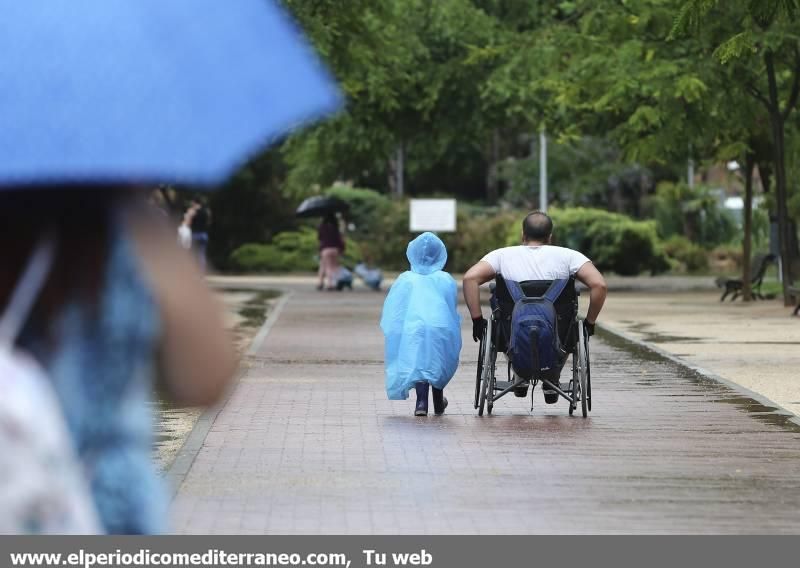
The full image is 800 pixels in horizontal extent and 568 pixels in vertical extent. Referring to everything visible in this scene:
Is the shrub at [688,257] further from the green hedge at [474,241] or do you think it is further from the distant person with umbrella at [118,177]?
the distant person with umbrella at [118,177]

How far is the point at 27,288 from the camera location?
2.65m

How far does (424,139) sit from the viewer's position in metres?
42.5

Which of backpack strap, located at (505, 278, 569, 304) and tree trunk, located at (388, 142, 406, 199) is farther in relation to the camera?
tree trunk, located at (388, 142, 406, 199)

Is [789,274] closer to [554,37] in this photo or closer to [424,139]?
[554,37]

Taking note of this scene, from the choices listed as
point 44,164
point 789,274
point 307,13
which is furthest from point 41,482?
point 789,274

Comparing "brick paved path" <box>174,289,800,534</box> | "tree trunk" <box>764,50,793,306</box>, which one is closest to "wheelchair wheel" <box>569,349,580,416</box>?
"brick paved path" <box>174,289,800,534</box>

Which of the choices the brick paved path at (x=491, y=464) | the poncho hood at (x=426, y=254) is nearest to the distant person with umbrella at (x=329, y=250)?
the brick paved path at (x=491, y=464)

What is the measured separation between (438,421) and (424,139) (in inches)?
1178

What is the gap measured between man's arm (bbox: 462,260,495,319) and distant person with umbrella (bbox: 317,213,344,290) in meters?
25.4

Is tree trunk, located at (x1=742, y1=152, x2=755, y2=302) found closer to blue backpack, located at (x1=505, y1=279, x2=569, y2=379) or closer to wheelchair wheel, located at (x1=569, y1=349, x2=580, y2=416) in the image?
wheelchair wheel, located at (x1=569, y1=349, x2=580, y2=416)

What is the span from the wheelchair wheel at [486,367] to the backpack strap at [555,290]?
1.50 ft

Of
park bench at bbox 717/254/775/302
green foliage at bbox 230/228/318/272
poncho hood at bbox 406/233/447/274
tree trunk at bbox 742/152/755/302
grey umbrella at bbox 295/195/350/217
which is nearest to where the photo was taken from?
poncho hood at bbox 406/233/447/274

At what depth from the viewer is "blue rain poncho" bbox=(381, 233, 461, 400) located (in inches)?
516

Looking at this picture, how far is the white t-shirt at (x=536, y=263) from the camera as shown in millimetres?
12805
